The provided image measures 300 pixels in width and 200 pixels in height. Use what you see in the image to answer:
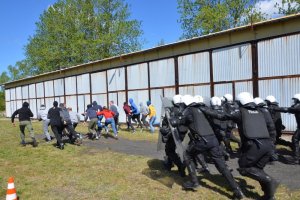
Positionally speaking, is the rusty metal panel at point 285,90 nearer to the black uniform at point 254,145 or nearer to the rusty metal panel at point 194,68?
the rusty metal panel at point 194,68

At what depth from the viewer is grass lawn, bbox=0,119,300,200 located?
7619mm

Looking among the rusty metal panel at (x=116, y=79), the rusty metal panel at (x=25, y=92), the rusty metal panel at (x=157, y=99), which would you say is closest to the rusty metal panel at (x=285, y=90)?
the rusty metal panel at (x=157, y=99)

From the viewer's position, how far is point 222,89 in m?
17.3

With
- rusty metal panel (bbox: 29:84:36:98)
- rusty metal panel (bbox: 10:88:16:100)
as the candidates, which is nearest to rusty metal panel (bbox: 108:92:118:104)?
rusty metal panel (bbox: 29:84:36:98)

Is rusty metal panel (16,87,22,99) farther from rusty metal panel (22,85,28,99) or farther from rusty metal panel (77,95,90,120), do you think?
rusty metal panel (77,95,90,120)

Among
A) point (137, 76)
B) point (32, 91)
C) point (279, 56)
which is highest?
point (279, 56)

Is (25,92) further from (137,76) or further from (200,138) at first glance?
(200,138)

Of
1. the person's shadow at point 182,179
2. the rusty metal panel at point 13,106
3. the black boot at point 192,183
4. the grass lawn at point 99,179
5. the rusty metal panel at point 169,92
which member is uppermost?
the rusty metal panel at point 169,92

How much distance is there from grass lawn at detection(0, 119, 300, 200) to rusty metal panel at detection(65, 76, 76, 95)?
18887mm

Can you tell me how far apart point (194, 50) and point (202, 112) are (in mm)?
11868

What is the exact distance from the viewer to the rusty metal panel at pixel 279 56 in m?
14.3

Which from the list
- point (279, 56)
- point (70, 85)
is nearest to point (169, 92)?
point (279, 56)

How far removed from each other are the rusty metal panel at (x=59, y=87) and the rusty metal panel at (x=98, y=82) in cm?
628

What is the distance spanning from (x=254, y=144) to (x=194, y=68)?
12664mm
